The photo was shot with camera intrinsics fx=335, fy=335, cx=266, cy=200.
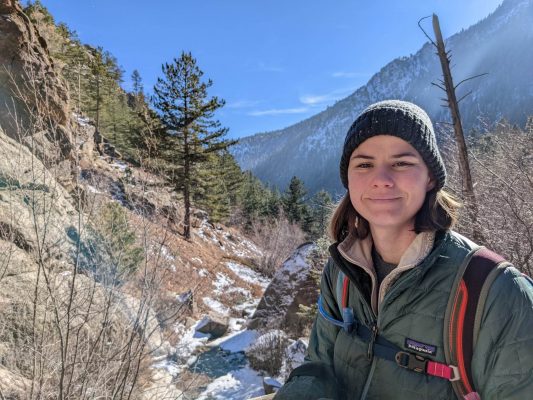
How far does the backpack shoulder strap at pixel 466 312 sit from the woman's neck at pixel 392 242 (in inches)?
12.2

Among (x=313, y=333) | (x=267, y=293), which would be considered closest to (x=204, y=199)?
(x=267, y=293)

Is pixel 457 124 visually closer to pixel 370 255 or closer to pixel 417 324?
pixel 370 255

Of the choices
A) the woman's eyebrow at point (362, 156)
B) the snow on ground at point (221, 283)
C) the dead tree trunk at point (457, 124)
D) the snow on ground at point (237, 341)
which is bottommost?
the snow on ground at point (237, 341)

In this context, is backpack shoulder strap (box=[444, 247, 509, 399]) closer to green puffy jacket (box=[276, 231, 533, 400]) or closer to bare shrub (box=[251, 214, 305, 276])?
green puffy jacket (box=[276, 231, 533, 400])

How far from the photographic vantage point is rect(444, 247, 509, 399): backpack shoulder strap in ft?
3.40

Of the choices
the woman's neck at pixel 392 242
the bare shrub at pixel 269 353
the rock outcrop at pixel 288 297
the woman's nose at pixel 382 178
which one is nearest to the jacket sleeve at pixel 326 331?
the woman's neck at pixel 392 242

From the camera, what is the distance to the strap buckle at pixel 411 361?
1.14m

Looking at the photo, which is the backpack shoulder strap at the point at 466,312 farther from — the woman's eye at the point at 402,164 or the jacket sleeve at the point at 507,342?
the woman's eye at the point at 402,164

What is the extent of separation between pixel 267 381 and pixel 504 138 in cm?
737

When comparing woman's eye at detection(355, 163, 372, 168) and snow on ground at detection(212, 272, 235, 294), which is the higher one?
woman's eye at detection(355, 163, 372, 168)

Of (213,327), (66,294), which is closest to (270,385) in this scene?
(213,327)

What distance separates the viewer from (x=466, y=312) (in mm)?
1053

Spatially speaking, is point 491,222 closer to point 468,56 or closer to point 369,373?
point 369,373

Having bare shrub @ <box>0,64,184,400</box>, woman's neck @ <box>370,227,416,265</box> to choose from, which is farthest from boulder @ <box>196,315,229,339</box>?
woman's neck @ <box>370,227,416,265</box>
